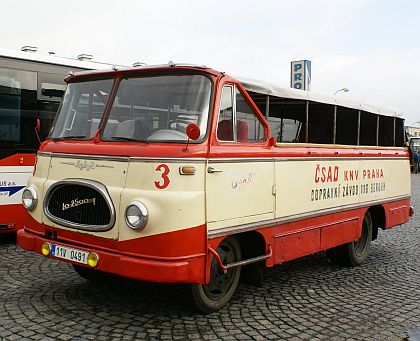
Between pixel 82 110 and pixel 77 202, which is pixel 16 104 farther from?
pixel 77 202

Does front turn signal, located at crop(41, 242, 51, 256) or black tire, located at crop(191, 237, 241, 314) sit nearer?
black tire, located at crop(191, 237, 241, 314)

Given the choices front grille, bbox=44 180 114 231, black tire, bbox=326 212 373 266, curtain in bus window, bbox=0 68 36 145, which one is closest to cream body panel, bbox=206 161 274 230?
front grille, bbox=44 180 114 231

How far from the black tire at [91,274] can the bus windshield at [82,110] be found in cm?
158

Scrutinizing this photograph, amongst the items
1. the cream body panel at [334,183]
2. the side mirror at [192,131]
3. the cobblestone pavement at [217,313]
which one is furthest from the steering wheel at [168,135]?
the cobblestone pavement at [217,313]

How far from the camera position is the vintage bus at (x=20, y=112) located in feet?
26.6

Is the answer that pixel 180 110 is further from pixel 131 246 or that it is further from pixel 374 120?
pixel 374 120

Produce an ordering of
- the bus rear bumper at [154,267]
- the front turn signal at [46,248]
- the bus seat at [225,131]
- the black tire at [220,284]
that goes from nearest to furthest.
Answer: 1. the bus rear bumper at [154,267]
2. the bus seat at [225,131]
3. the black tire at [220,284]
4. the front turn signal at [46,248]

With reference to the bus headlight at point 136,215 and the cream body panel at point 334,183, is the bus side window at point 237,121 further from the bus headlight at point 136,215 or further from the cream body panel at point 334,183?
the bus headlight at point 136,215

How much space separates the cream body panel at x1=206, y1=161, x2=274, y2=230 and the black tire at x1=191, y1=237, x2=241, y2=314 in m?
0.33

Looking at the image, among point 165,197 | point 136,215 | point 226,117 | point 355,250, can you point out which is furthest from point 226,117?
point 355,250

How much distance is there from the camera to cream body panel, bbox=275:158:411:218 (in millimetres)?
5698

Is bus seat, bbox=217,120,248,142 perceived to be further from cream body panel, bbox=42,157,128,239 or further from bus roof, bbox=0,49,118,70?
bus roof, bbox=0,49,118,70

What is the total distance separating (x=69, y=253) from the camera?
190 inches

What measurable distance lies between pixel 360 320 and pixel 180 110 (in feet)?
9.09
